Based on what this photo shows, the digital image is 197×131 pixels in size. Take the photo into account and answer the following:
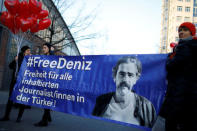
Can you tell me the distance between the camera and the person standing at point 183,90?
2.45 metres

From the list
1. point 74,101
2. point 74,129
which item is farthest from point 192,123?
point 74,129

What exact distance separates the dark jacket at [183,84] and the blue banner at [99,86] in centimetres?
79

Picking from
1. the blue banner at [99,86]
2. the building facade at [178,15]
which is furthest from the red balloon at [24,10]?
the building facade at [178,15]

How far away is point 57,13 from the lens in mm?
14617

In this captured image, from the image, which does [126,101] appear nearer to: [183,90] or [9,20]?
[183,90]

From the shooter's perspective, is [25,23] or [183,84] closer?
[183,84]

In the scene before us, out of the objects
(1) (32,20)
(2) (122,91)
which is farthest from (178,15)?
(2) (122,91)

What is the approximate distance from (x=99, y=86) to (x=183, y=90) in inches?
72.6

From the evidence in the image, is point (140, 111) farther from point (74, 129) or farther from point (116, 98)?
point (74, 129)

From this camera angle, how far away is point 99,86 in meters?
4.00

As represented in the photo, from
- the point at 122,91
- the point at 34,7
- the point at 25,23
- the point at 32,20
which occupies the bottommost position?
the point at 122,91

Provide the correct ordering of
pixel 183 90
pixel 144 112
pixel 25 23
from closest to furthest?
pixel 183 90 < pixel 144 112 < pixel 25 23

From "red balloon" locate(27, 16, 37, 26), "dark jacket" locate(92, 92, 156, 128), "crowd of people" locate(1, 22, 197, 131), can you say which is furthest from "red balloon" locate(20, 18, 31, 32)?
"crowd of people" locate(1, 22, 197, 131)

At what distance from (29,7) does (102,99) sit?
3153mm
